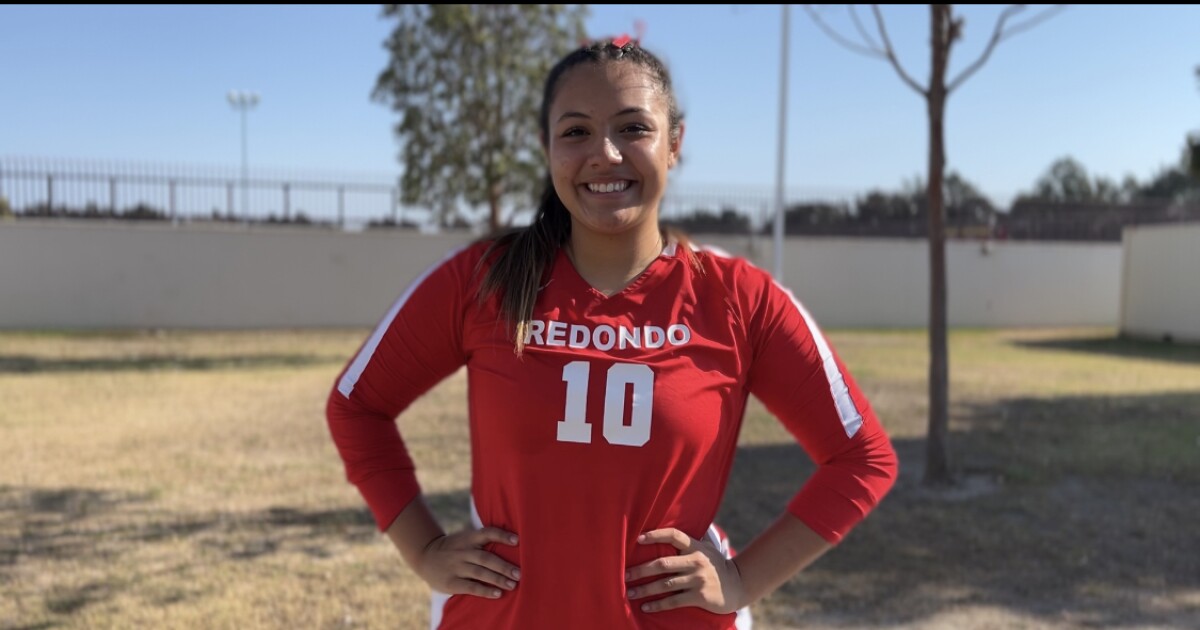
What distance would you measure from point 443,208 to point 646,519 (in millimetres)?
13764

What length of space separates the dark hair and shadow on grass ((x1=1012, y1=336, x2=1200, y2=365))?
15.6 metres

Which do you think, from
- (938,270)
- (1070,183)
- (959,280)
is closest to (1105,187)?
(1070,183)

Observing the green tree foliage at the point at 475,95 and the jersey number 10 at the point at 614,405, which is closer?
the jersey number 10 at the point at 614,405

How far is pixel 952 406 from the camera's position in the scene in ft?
30.1

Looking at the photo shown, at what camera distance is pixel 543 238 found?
1.73 meters

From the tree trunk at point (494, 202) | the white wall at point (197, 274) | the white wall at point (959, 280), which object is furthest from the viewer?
the white wall at point (959, 280)

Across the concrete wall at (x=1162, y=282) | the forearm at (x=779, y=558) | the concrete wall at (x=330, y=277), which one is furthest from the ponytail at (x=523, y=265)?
the concrete wall at (x=1162, y=282)

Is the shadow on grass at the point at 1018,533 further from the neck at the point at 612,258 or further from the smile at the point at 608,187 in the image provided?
the smile at the point at 608,187

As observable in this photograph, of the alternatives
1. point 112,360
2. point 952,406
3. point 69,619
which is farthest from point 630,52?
point 112,360

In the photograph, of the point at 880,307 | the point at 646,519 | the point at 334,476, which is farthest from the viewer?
the point at 880,307

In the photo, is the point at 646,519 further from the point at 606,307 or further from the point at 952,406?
the point at 952,406

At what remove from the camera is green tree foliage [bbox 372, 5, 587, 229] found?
13898mm

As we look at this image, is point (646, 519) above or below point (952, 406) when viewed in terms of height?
above

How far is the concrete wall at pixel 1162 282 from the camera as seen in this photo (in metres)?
18.3
